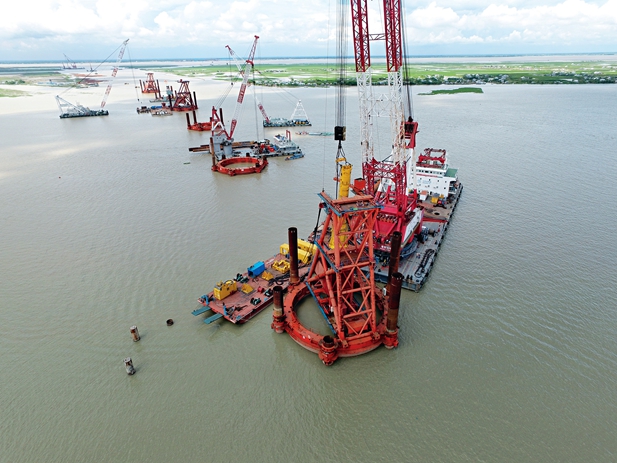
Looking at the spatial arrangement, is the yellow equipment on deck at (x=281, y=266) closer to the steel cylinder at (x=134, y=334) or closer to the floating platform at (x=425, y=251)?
the floating platform at (x=425, y=251)

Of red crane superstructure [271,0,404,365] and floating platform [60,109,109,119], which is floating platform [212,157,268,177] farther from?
floating platform [60,109,109,119]

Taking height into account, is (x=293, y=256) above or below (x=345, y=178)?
below

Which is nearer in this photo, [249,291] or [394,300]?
[394,300]

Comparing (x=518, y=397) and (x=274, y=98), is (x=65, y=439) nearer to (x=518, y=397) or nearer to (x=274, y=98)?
(x=518, y=397)

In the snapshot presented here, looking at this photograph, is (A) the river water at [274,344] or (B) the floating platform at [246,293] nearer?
(A) the river water at [274,344]

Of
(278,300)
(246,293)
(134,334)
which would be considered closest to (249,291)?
(246,293)

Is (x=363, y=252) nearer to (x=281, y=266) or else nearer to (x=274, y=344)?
(x=281, y=266)

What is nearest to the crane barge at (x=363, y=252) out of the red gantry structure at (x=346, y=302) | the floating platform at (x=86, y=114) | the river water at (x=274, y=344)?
the red gantry structure at (x=346, y=302)
